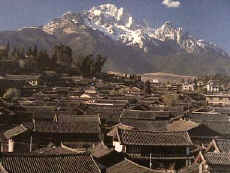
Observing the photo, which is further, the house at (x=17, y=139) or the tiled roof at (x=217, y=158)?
the house at (x=17, y=139)

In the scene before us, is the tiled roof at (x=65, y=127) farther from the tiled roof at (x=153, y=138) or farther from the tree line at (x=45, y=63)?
the tree line at (x=45, y=63)

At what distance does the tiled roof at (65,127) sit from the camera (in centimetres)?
4091

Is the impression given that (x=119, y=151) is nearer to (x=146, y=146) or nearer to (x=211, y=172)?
(x=146, y=146)

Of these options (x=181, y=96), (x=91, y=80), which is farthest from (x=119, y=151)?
(x=91, y=80)

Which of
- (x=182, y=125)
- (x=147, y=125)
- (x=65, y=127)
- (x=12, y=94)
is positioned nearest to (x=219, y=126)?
(x=182, y=125)

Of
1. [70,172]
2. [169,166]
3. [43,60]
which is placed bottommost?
[169,166]

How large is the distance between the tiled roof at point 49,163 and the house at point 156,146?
982 cm

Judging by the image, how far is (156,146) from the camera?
113 feet

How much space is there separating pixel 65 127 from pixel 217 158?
702 inches

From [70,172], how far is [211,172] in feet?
33.5

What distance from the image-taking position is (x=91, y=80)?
10381cm

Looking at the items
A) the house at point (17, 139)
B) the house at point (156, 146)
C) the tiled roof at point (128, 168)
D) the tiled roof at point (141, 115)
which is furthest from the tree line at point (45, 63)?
the tiled roof at point (128, 168)

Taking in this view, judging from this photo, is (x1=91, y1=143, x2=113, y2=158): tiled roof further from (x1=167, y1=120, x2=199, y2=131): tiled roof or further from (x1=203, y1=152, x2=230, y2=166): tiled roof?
(x1=167, y1=120, x2=199, y2=131): tiled roof

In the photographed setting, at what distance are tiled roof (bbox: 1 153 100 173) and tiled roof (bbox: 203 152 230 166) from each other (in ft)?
28.2
